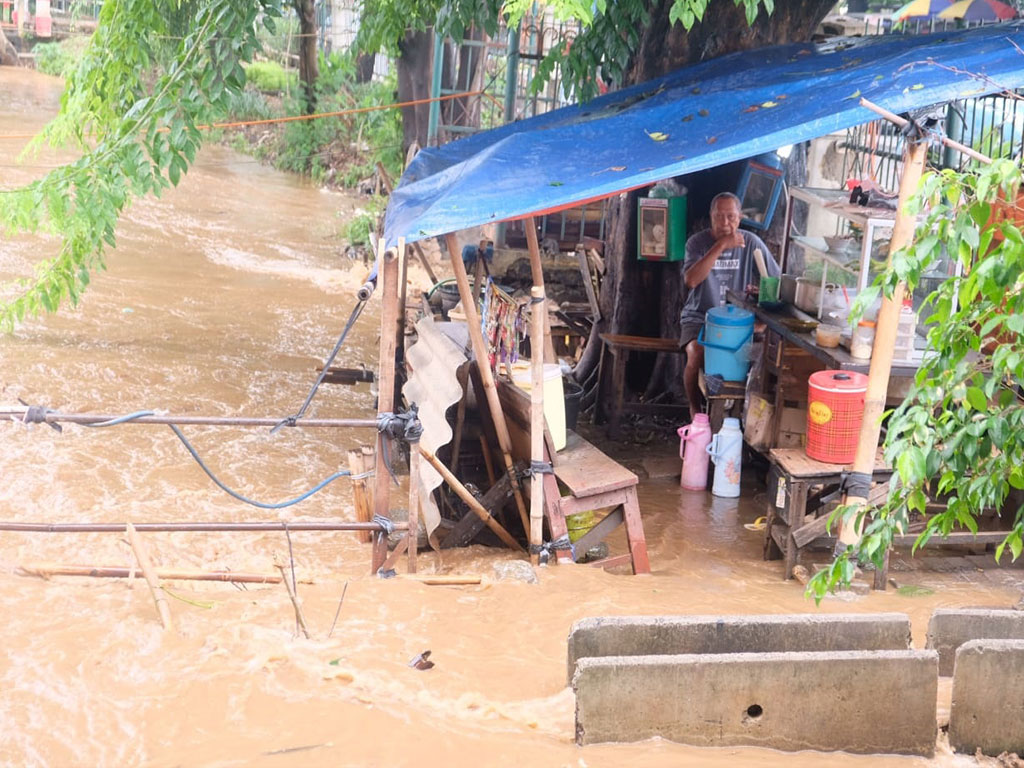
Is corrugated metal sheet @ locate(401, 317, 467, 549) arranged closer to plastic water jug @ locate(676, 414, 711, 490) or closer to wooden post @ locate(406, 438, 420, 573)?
wooden post @ locate(406, 438, 420, 573)

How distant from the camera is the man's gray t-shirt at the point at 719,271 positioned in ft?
27.4

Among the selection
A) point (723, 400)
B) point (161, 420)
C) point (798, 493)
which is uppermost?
point (161, 420)

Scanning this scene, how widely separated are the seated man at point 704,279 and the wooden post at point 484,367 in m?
2.15

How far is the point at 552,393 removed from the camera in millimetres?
6336

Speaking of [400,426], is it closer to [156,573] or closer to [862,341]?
[156,573]

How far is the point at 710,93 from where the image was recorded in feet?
23.1

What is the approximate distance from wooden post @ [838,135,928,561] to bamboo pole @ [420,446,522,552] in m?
1.96

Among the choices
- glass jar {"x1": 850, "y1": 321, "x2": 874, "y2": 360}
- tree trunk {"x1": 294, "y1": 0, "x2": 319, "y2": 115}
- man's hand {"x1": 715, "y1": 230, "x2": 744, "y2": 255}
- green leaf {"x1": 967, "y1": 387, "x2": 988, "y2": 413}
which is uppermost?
tree trunk {"x1": 294, "y1": 0, "x2": 319, "y2": 115}

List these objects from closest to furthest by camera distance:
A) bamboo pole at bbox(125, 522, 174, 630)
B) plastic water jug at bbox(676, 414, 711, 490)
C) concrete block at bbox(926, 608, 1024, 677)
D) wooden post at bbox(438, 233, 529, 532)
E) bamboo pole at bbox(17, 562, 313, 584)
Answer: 1. concrete block at bbox(926, 608, 1024, 677)
2. bamboo pole at bbox(125, 522, 174, 630)
3. bamboo pole at bbox(17, 562, 313, 584)
4. wooden post at bbox(438, 233, 529, 532)
5. plastic water jug at bbox(676, 414, 711, 490)

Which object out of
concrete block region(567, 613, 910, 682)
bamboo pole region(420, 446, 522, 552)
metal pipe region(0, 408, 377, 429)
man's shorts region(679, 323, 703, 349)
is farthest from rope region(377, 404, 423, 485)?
man's shorts region(679, 323, 703, 349)

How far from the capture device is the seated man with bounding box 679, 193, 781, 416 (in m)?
8.26

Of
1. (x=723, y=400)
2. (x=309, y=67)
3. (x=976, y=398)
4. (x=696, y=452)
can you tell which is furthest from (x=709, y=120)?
(x=309, y=67)

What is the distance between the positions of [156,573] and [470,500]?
1.75 meters

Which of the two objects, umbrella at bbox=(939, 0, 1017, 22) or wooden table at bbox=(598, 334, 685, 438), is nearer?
wooden table at bbox=(598, 334, 685, 438)
